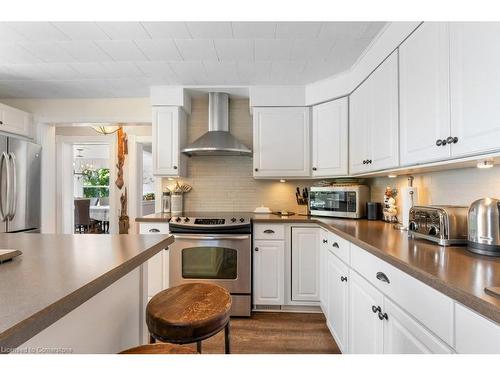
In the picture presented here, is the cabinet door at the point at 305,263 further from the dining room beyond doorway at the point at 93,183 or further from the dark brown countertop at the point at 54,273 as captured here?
the dining room beyond doorway at the point at 93,183

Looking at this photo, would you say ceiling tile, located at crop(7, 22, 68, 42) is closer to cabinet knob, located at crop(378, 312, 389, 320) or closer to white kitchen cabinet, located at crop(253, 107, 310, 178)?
white kitchen cabinet, located at crop(253, 107, 310, 178)

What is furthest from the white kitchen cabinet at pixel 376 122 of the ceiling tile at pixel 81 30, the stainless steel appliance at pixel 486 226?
the ceiling tile at pixel 81 30

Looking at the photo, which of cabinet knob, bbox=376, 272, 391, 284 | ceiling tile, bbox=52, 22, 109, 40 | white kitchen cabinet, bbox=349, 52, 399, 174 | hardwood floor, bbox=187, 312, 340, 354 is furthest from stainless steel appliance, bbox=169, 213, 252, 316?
ceiling tile, bbox=52, 22, 109, 40

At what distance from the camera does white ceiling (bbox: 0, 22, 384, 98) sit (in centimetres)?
184

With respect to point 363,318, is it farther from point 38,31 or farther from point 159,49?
point 38,31

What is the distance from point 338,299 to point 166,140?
7.36 ft

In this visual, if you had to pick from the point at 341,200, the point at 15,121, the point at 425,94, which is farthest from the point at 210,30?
the point at 15,121

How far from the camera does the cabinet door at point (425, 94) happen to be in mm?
1230

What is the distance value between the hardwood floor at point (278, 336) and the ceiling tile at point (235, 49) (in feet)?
7.52

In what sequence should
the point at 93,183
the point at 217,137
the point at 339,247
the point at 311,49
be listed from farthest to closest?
1. the point at 93,183
2. the point at 217,137
3. the point at 311,49
4. the point at 339,247

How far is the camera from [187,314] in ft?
3.42
